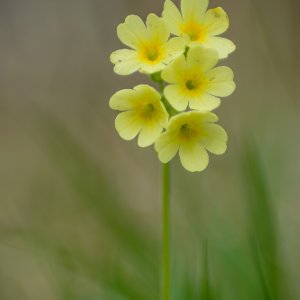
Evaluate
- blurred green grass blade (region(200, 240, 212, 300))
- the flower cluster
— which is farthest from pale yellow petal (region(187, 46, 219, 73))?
blurred green grass blade (region(200, 240, 212, 300))

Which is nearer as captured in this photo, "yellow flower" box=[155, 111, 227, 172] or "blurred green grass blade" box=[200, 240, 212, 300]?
"yellow flower" box=[155, 111, 227, 172]

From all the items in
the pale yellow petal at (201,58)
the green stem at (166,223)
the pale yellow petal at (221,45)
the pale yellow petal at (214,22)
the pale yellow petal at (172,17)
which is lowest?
the green stem at (166,223)

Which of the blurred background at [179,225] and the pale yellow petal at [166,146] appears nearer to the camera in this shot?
the pale yellow petal at [166,146]

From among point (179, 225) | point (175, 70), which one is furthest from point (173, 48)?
point (179, 225)

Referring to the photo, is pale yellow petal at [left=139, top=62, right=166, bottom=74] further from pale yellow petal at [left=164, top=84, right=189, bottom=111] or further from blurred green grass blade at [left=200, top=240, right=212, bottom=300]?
blurred green grass blade at [left=200, top=240, right=212, bottom=300]

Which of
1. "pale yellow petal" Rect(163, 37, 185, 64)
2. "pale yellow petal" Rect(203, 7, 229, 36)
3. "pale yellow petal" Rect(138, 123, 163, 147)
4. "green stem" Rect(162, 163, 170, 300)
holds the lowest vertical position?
"green stem" Rect(162, 163, 170, 300)

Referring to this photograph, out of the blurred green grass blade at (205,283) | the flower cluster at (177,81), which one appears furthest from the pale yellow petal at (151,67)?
the blurred green grass blade at (205,283)

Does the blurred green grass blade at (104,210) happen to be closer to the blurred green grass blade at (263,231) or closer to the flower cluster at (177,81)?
the blurred green grass blade at (263,231)
